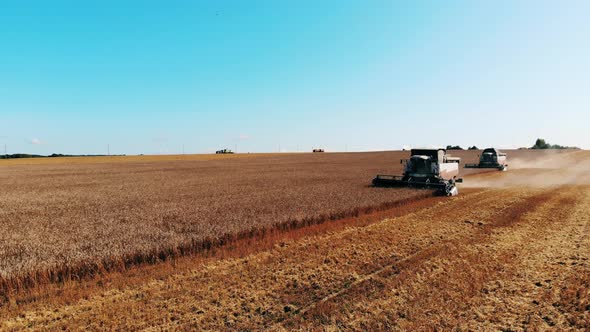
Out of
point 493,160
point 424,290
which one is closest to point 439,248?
point 424,290

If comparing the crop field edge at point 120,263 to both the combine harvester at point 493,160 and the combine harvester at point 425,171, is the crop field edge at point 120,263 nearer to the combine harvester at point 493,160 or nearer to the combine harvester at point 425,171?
the combine harvester at point 425,171

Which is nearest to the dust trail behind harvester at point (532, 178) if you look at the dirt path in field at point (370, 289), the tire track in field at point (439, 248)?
the tire track in field at point (439, 248)

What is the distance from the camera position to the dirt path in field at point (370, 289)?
5020mm

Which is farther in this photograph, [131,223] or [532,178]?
[532,178]

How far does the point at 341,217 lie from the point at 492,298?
24.5ft

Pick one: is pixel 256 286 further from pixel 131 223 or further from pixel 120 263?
pixel 131 223

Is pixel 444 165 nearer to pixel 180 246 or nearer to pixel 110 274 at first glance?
pixel 180 246

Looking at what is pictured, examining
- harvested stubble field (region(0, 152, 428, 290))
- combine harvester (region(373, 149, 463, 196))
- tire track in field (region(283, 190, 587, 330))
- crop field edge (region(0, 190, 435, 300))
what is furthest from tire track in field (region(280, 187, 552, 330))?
combine harvester (region(373, 149, 463, 196))

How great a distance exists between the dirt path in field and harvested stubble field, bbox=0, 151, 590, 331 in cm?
2

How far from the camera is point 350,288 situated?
6.12 m

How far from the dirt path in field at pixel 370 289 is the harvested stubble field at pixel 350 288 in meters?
0.02

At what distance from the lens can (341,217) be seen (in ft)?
42.5

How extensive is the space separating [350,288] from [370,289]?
39 centimetres

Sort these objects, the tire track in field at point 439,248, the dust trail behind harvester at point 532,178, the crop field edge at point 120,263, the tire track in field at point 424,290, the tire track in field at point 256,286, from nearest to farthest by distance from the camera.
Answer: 1. the tire track in field at point 424,290
2. the tire track in field at point 256,286
3. the tire track in field at point 439,248
4. the crop field edge at point 120,263
5. the dust trail behind harvester at point 532,178
